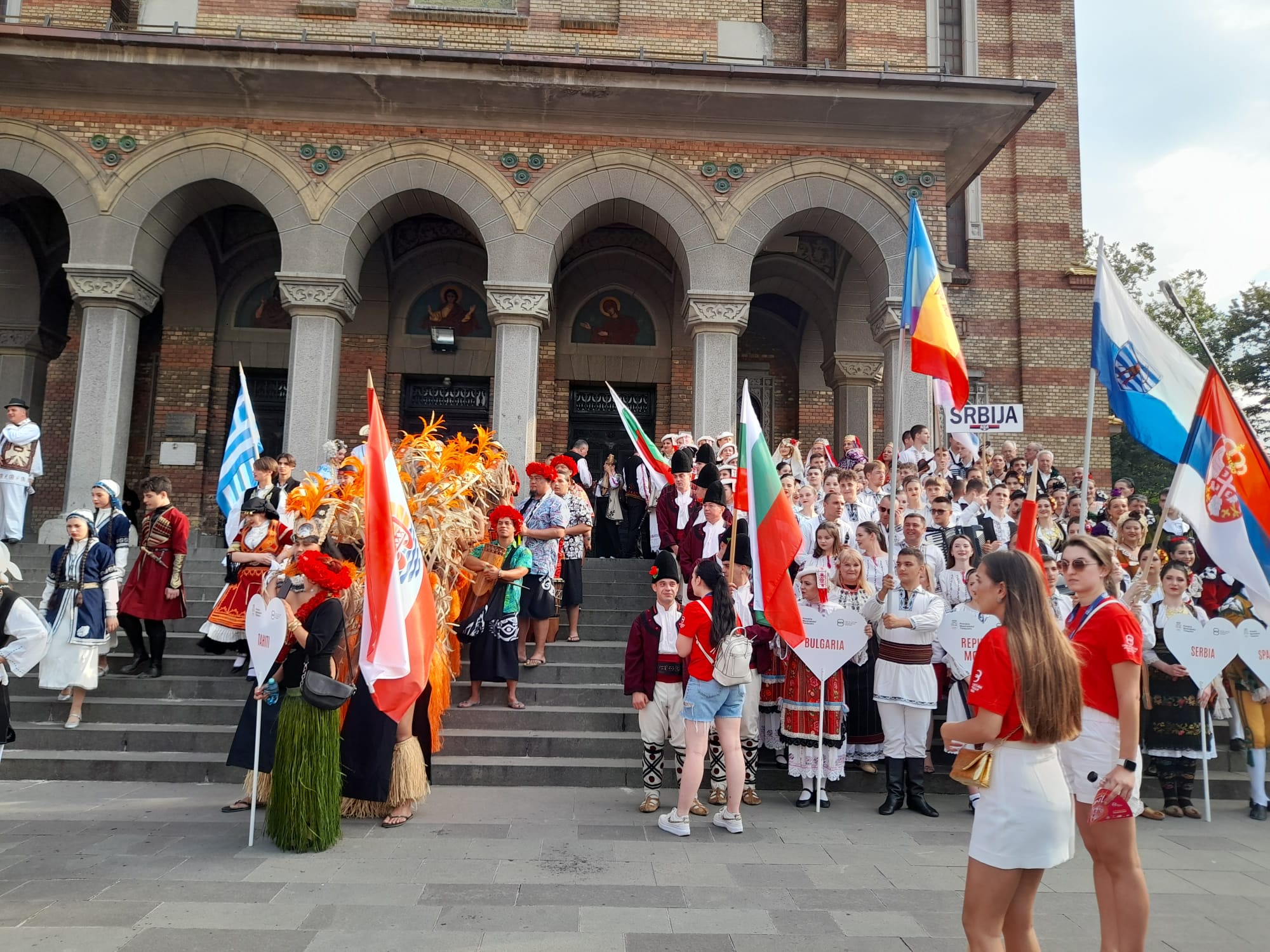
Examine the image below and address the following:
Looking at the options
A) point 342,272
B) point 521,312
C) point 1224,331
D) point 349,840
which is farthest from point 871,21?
point 1224,331

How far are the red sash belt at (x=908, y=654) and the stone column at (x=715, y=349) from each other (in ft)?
23.2

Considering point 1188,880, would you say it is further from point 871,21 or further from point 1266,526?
point 871,21

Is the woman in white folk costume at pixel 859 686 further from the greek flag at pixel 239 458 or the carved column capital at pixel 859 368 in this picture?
the carved column capital at pixel 859 368

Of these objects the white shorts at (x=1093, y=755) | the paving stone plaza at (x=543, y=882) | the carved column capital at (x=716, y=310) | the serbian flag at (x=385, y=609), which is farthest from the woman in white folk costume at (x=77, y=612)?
the carved column capital at (x=716, y=310)

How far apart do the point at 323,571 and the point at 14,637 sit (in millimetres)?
1787

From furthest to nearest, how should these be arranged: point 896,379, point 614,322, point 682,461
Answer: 1. point 614,322
2. point 896,379
3. point 682,461

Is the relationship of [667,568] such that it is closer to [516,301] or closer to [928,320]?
[928,320]

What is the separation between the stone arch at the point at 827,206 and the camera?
1397 cm

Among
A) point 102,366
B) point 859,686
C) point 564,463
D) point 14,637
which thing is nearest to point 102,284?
point 102,366

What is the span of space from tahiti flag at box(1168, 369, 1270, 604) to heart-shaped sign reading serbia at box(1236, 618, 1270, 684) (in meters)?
2.95

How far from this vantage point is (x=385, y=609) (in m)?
4.93

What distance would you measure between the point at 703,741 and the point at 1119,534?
5.97 m

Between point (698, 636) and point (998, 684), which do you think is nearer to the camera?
point (998, 684)

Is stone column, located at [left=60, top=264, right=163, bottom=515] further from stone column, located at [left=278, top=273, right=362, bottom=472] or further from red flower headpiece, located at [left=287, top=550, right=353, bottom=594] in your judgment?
red flower headpiece, located at [left=287, top=550, right=353, bottom=594]
